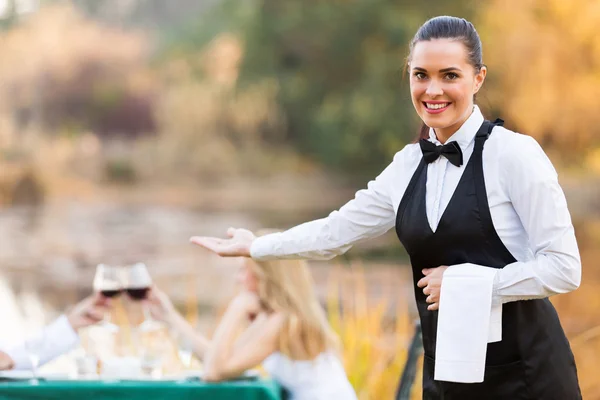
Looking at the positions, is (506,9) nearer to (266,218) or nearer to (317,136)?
(317,136)

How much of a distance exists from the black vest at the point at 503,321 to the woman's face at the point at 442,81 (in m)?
0.06

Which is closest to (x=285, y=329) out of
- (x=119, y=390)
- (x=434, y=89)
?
(x=119, y=390)

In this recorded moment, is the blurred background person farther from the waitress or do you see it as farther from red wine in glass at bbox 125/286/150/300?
the waitress

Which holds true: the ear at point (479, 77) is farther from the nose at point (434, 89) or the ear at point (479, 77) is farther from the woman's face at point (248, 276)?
the woman's face at point (248, 276)

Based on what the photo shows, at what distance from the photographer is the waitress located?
1260 mm

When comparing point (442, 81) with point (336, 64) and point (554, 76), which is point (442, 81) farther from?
point (336, 64)

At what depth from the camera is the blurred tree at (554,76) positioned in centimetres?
1068

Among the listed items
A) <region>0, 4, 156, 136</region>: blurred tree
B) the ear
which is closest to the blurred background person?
the ear

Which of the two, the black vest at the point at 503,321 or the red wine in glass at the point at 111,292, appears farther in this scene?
the red wine in glass at the point at 111,292

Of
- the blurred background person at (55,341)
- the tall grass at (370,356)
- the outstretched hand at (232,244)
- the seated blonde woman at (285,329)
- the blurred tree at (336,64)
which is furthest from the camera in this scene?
the blurred tree at (336,64)

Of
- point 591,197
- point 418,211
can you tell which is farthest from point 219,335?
point 591,197

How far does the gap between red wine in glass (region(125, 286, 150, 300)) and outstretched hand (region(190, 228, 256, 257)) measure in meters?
0.41

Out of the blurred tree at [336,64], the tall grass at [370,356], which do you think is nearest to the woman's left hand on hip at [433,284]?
the tall grass at [370,356]

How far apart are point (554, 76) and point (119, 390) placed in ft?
32.1
